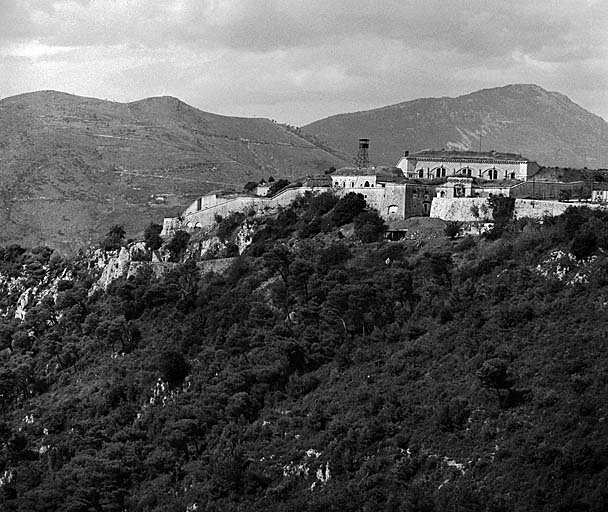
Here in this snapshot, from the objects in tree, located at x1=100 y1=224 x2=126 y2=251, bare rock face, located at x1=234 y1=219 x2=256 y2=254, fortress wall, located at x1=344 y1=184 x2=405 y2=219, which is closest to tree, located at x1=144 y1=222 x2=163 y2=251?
tree, located at x1=100 y1=224 x2=126 y2=251

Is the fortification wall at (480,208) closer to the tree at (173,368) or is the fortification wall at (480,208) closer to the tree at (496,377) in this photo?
the tree at (496,377)

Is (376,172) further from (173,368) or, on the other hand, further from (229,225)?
(173,368)

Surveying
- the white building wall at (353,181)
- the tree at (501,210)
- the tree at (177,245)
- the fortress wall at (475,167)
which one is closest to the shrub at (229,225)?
the tree at (177,245)

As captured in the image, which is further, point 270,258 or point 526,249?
point 270,258

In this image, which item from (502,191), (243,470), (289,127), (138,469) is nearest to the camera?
(243,470)

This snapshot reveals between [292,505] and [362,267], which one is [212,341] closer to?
[362,267]

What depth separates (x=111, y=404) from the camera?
57219 mm

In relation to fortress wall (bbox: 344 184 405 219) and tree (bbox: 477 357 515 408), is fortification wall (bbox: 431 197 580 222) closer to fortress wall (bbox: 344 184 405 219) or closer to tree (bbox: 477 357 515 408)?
fortress wall (bbox: 344 184 405 219)

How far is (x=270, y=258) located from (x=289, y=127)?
406ft

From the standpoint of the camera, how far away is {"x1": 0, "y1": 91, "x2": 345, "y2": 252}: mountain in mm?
123250

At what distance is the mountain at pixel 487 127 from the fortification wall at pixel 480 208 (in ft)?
302

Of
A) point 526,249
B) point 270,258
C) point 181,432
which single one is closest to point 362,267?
point 270,258

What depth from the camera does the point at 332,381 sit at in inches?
1948

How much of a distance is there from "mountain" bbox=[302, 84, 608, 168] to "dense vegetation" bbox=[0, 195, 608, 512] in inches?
3660
